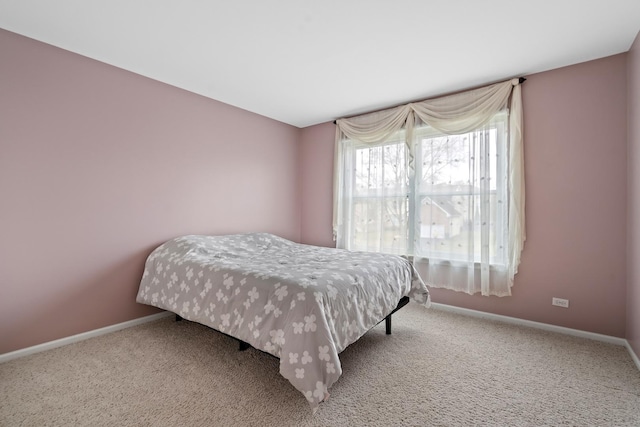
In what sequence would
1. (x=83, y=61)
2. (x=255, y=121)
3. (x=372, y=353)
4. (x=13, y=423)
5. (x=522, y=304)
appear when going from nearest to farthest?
1. (x=13, y=423)
2. (x=372, y=353)
3. (x=83, y=61)
4. (x=522, y=304)
5. (x=255, y=121)

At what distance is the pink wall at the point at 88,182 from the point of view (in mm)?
2158

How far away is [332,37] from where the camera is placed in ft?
7.23

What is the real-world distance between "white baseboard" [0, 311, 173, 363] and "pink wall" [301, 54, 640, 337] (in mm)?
3615

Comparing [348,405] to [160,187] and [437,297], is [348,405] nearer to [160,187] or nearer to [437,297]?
[437,297]

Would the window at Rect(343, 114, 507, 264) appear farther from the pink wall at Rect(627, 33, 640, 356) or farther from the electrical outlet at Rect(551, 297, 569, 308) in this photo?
the pink wall at Rect(627, 33, 640, 356)

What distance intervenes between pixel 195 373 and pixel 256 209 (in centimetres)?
231

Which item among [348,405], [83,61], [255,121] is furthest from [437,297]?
[83,61]

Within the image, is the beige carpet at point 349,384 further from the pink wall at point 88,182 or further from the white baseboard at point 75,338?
the pink wall at point 88,182

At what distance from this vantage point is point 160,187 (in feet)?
9.72

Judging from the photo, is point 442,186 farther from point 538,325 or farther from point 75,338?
point 75,338

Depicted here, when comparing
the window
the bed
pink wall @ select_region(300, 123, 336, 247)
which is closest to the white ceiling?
the window

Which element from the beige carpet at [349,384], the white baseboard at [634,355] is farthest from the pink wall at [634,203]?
the beige carpet at [349,384]

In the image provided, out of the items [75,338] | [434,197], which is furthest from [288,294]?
[434,197]

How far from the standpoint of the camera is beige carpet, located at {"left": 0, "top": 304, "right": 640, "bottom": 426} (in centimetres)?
154
